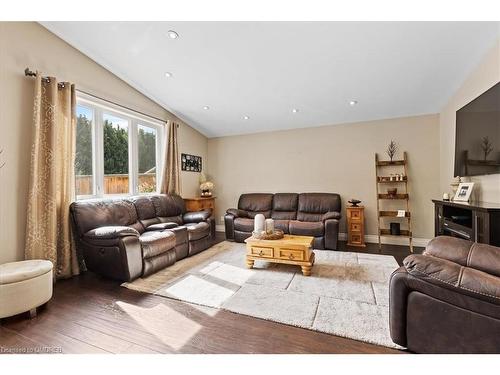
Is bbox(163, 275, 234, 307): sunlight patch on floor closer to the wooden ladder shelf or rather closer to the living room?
the living room

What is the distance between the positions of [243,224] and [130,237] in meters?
2.12

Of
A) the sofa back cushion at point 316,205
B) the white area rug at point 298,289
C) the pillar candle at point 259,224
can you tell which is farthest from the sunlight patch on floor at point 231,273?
the sofa back cushion at point 316,205

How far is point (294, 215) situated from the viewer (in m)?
4.62

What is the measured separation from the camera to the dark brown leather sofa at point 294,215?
151 inches

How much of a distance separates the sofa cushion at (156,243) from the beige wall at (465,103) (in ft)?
12.4

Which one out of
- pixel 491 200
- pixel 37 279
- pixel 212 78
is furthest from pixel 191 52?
pixel 491 200

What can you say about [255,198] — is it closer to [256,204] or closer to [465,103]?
[256,204]

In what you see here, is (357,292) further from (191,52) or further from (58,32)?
(58,32)

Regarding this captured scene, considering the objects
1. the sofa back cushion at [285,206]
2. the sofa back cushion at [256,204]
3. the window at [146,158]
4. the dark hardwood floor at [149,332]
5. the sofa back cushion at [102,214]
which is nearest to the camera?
the dark hardwood floor at [149,332]

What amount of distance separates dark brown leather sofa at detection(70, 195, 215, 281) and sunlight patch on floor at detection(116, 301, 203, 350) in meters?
0.54

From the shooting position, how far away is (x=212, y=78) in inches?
133

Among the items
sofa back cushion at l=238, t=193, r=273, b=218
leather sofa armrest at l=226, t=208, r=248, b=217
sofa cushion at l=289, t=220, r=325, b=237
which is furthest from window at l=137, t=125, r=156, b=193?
sofa cushion at l=289, t=220, r=325, b=237

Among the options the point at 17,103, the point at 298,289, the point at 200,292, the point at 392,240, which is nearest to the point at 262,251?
the point at 298,289

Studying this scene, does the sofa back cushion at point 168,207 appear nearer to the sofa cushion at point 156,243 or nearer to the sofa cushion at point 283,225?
the sofa cushion at point 156,243
